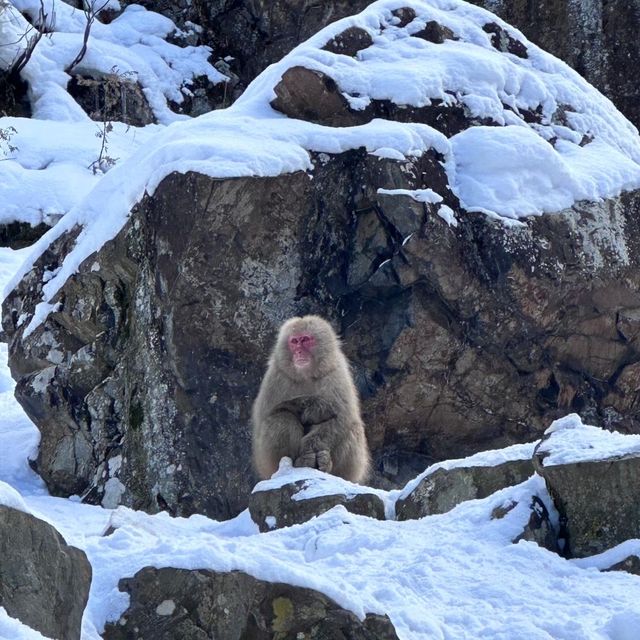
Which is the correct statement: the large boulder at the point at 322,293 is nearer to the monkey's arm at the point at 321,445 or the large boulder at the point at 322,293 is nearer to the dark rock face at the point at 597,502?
the monkey's arm at the point at 321,445

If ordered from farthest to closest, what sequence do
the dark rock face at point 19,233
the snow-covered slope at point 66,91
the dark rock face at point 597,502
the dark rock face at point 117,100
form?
the dark rock face at point 117,100 → the snow-covered slope at point 66,91 → the dark rock face at point 19,233 → the dark rock face at point 597,502

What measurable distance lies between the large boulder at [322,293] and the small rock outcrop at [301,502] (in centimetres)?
187

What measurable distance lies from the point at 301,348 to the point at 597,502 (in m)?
2.82

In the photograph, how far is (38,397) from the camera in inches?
375

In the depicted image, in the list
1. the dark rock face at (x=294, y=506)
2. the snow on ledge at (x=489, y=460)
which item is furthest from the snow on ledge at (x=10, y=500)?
the snow on ledge at (x=489, y=460)

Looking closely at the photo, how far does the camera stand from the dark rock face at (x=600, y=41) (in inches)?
626

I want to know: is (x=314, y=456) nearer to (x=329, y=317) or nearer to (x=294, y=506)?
(x=294, y=506)

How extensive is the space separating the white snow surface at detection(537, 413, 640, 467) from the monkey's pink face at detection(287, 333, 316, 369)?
6.82 ft

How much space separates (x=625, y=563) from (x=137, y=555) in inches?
82.5

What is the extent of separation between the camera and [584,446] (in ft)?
18.9

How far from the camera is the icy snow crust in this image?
9352 millimetres

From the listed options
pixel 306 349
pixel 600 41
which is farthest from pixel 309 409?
pixel 600 41

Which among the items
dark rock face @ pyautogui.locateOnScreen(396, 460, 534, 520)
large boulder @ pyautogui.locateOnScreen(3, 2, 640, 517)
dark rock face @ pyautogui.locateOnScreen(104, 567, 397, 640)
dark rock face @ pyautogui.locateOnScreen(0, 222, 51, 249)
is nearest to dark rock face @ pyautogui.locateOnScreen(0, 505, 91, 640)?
dark rock face @ pyautogui.locateOnScreen(104, 567, 397, 640)

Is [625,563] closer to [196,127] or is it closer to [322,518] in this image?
[322,518]
